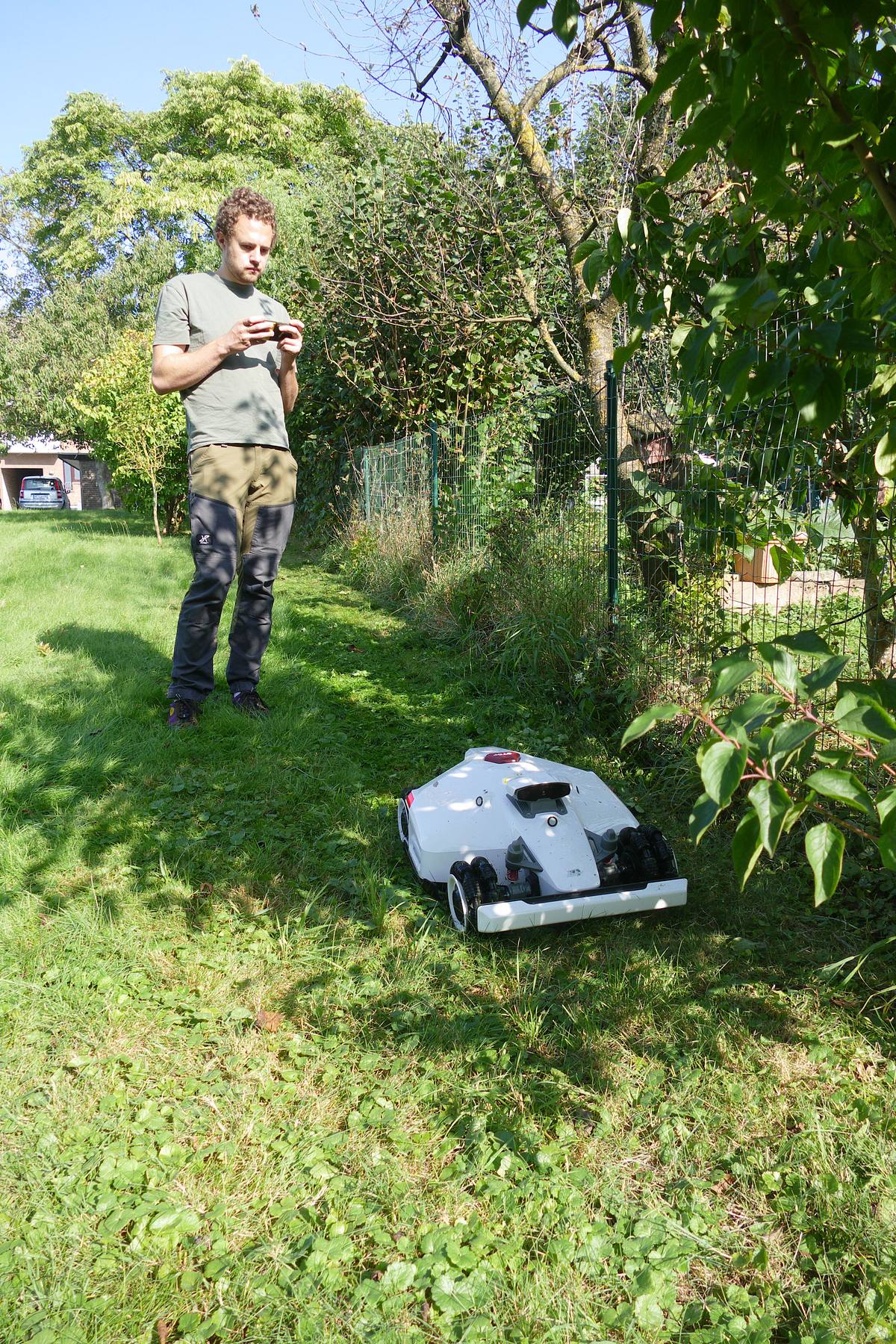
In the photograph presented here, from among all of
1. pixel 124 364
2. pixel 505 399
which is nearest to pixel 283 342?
pixel 505 399

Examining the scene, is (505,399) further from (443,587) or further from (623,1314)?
(623,1314)

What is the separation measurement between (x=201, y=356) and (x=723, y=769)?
363cm

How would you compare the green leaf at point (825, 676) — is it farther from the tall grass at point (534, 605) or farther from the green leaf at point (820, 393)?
the tall grass at point (534, 605)

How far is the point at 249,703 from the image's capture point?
464 cm

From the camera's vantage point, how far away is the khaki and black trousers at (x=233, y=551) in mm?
4297

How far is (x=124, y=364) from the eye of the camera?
45.2 ft

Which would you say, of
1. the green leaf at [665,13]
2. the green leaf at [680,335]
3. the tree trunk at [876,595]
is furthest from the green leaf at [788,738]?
the tree trunk at [876,595]

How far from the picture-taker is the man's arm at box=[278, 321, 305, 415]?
4.19 meters

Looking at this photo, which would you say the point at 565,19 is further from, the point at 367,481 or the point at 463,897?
the point at 367,481

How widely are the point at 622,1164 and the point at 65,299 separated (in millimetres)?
36151

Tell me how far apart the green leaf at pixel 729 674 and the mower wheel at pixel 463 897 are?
1659 millimetres

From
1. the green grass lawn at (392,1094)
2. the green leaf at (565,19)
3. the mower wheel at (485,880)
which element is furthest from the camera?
the mower wheel at (485,880)

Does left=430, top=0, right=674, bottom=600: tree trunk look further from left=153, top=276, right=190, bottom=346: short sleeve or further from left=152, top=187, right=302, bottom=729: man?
left=153, top=276, right=190, bottom=346: short sleeve

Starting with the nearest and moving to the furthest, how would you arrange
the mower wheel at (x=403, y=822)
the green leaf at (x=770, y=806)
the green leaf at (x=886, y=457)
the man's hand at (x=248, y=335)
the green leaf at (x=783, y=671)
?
the green leaf at (x=770, y=806), the green leaf at (x=783, y=671), the green leaf at (x=886, y=457), the mower wheel at (x=403, y=822), the man's hand at (x=248, y=335)
